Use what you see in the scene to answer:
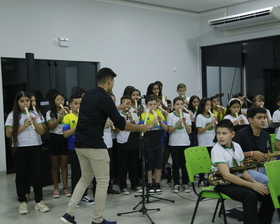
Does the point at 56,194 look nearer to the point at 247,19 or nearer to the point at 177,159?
the point at 177,159

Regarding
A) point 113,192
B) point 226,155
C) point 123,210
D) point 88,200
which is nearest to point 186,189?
point 113,192

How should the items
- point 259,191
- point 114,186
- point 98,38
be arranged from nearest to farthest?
point 259,191 → point 114,186 → point 98,38

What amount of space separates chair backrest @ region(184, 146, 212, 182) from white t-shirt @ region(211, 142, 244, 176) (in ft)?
1.33

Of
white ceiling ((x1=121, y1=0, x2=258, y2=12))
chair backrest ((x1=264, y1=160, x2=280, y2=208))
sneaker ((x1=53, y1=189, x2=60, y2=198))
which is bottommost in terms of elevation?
sneaker ((x1=53, y1=189, x2=60, y2=198))

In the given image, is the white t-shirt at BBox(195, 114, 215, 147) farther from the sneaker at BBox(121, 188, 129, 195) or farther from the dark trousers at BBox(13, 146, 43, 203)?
the dark trousers at BBox(13, 146, 43, 203)

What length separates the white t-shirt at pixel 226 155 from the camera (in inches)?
120

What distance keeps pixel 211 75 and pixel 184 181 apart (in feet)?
16.4

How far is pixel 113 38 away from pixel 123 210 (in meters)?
4.58

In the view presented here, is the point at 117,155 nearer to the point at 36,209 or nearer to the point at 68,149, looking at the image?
the point at 68,149

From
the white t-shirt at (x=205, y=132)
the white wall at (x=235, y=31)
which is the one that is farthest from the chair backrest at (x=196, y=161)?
the white wall at (x=235, y=31)

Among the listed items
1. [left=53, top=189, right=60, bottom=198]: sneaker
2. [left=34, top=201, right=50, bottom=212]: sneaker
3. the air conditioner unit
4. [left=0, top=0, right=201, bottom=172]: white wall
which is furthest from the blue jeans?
the air conditioner unit

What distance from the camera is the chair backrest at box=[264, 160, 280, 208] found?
8.88ft

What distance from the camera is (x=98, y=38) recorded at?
7309 millimetres

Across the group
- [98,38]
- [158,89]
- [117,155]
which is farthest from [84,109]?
[98,38]
